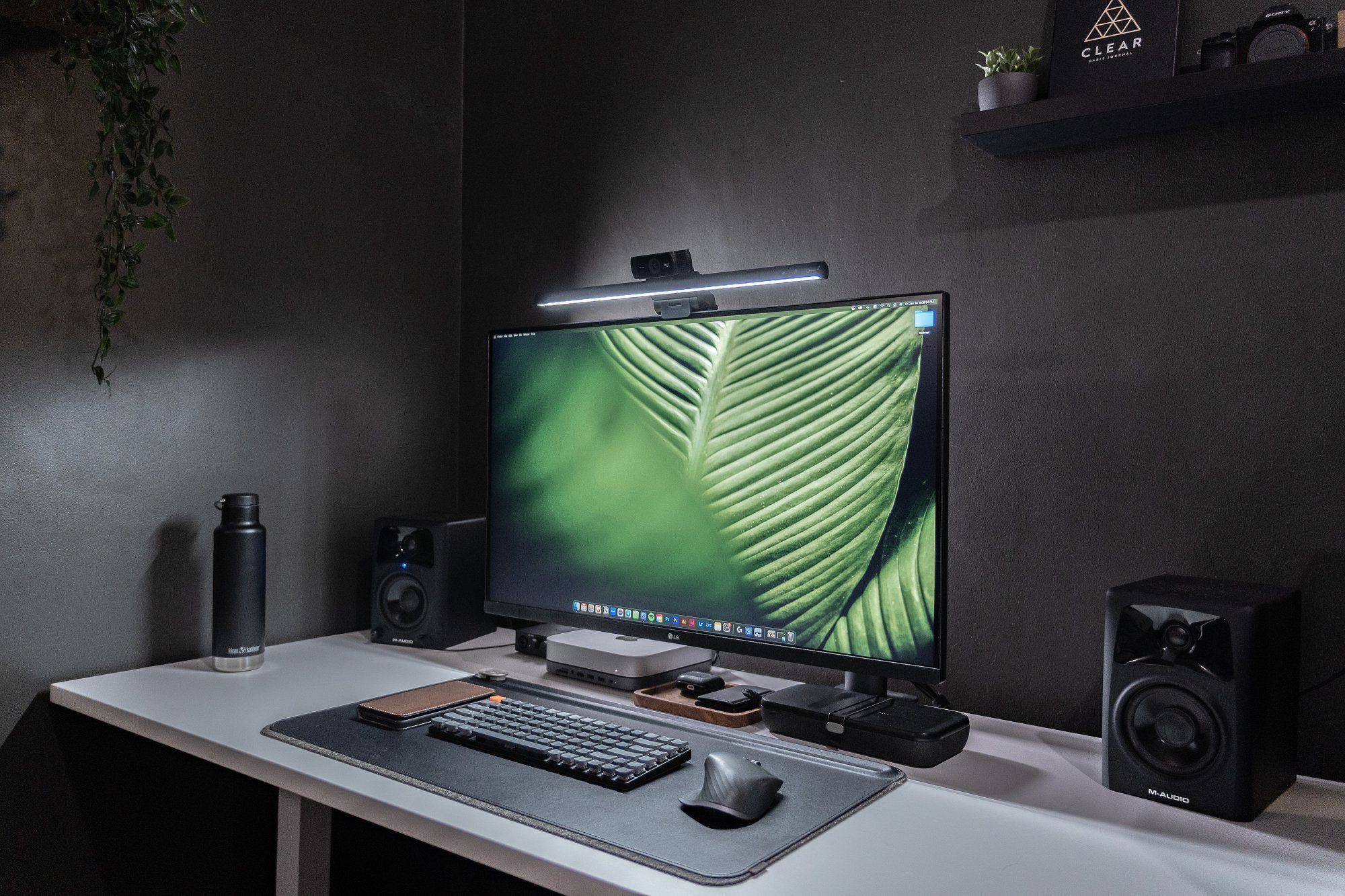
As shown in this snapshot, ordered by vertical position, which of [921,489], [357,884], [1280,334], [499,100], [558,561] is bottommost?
[357,884]

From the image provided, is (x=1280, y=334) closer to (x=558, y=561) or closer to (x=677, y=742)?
(x=677, y=742)

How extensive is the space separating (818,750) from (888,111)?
0.98m

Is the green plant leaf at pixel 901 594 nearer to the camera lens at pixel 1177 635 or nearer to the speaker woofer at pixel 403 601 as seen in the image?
the camera lens at pixel 1177 635

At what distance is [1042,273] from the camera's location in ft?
4.41

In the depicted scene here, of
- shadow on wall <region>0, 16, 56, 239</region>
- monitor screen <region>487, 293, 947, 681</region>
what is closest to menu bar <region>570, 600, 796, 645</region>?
monitor screen <region>487, 293, 947, 681</region>

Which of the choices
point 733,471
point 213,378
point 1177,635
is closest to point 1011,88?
point 733,471

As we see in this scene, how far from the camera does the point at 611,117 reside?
1.84 metres

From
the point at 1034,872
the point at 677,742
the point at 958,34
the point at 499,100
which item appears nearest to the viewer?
the point at 1034,872

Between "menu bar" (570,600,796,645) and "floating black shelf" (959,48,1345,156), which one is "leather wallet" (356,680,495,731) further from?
"floating black shelf" (959,48,1345,156)

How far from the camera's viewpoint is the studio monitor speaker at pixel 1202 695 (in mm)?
951

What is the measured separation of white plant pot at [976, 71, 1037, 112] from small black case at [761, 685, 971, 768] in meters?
0.82

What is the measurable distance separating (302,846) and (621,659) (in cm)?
50

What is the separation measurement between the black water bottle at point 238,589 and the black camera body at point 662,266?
75 centimetres

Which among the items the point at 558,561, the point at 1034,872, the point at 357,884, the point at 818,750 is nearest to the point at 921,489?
the point at 818,750
